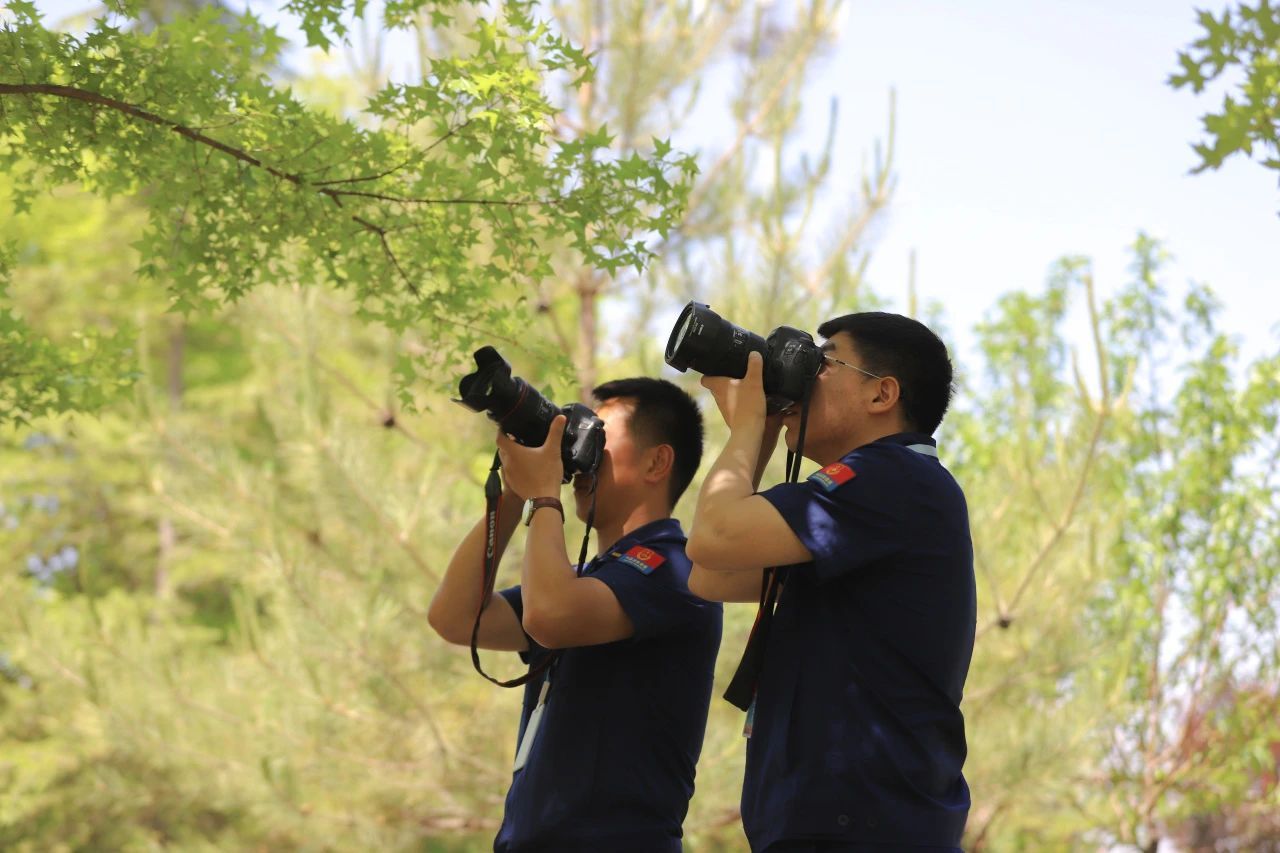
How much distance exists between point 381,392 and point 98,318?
9.55m

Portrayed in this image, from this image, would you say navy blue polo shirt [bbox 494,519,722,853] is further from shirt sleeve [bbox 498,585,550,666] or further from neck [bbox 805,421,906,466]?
neck [bbox 805,421,906,466]

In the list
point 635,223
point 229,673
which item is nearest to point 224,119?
point 635,223

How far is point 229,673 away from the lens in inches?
361

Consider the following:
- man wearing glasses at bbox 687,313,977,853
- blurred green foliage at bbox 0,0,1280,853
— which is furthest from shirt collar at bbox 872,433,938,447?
blurred green foliage at bbox 0,0,1280,853

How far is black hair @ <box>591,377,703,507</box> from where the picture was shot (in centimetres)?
306

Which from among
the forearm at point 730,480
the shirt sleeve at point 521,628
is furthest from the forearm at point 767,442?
the shirt sleeve at point 521,628

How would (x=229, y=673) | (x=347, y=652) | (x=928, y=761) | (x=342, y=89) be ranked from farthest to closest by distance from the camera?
(x=342, y=89), (x=229, y=673), (x=347, y=652), (x=928, y=761)

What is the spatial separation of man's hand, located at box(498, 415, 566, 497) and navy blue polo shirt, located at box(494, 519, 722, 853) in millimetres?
200

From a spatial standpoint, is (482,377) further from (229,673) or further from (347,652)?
(229,673)

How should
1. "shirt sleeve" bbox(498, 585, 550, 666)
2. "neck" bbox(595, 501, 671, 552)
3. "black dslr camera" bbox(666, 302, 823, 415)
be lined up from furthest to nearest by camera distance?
"shirt sleeve" bbox(498, 585, 550, 666), "neck" bbox(595, 501, 671, 552), "black dslr camera" bbox(666, 302, 823, 415)

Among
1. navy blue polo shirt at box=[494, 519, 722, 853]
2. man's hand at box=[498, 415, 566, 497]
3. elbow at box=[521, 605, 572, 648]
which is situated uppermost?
man's hand at box=[498, 415, 566, 497]

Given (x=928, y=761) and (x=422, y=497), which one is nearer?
(x=928, y=761)

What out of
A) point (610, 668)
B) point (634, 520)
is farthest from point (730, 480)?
point (634, 520)

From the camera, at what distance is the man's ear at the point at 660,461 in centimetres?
305
